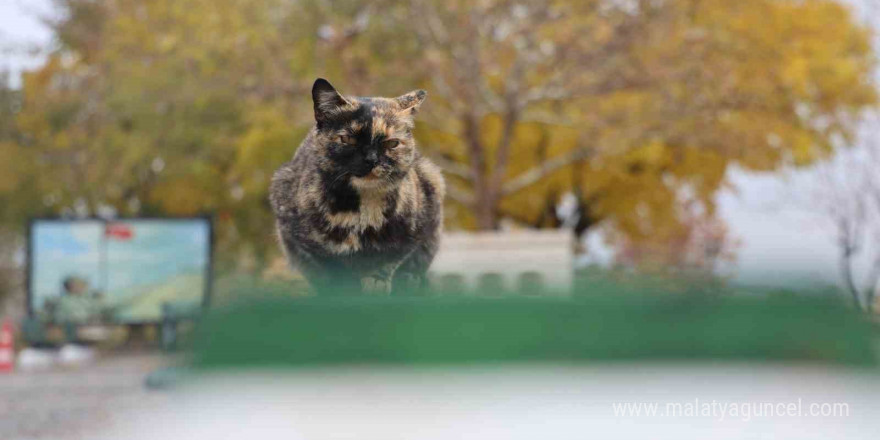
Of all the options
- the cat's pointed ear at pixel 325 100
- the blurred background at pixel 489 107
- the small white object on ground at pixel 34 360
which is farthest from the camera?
the small white object on ground at pixel 34 360

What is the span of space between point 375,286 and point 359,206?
15 centimetres

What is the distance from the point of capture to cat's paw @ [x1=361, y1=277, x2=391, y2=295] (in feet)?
5.65

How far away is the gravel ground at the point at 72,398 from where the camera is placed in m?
23.8

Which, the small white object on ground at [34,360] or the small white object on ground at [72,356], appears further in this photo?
the small white object on ground at [72,356]

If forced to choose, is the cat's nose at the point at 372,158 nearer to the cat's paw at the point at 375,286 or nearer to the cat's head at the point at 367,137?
the cat's head at the point at 367,137

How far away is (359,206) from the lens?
174 centimetres

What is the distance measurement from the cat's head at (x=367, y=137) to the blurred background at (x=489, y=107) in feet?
29.9

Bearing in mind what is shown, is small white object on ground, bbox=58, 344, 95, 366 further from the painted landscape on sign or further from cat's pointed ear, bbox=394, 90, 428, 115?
cat's pointed ear, bbox=394, 90, 428, 115

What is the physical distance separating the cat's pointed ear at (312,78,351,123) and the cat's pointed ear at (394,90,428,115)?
9 centimetres

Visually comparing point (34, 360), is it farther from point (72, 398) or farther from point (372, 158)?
point (372, 158)

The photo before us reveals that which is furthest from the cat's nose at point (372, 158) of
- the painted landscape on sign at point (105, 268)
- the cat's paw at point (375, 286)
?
the painted landscape on sign at point (105, 268)

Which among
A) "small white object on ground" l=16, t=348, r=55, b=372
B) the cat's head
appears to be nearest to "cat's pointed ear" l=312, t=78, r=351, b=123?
the cat's head

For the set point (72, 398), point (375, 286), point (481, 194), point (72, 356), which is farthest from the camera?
point (72, 356)

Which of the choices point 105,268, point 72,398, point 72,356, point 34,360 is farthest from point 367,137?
point 34,360
